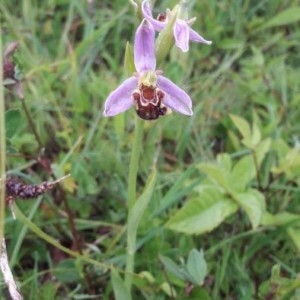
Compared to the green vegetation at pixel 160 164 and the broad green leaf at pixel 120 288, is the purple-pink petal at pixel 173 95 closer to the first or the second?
the green vegetation at pixel 160 164

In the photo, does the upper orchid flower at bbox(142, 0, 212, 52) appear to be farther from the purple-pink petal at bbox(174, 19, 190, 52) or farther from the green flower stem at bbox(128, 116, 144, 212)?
the green flower stem at bbox(128, 116, 144, 212)

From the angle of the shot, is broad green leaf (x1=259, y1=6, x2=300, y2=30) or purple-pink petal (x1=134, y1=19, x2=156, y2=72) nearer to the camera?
purple-pink petal (x1=134, y1=19, x2=156, y2=72)

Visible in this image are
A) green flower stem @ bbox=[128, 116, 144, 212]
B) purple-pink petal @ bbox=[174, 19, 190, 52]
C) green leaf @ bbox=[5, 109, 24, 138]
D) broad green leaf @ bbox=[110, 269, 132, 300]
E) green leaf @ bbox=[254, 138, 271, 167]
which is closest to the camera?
purple-pink petal @ bbox=[174, 19, 190, 52]

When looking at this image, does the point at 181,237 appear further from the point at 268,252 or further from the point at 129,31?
the point at 129,31

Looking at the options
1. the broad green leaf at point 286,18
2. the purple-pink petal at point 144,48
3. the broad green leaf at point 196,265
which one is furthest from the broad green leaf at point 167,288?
the broad green leaf at point 286,18

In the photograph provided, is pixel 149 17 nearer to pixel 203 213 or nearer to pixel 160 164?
pixel 203 213

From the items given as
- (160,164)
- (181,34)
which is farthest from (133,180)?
(160,164)

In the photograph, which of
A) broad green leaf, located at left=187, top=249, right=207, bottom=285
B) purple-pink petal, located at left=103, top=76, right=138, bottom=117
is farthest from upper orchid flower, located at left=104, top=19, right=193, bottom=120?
broad green leaf, located at left=187, top=249, right=207, bottom=285

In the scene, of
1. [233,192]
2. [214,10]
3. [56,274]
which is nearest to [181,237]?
[233,192]
